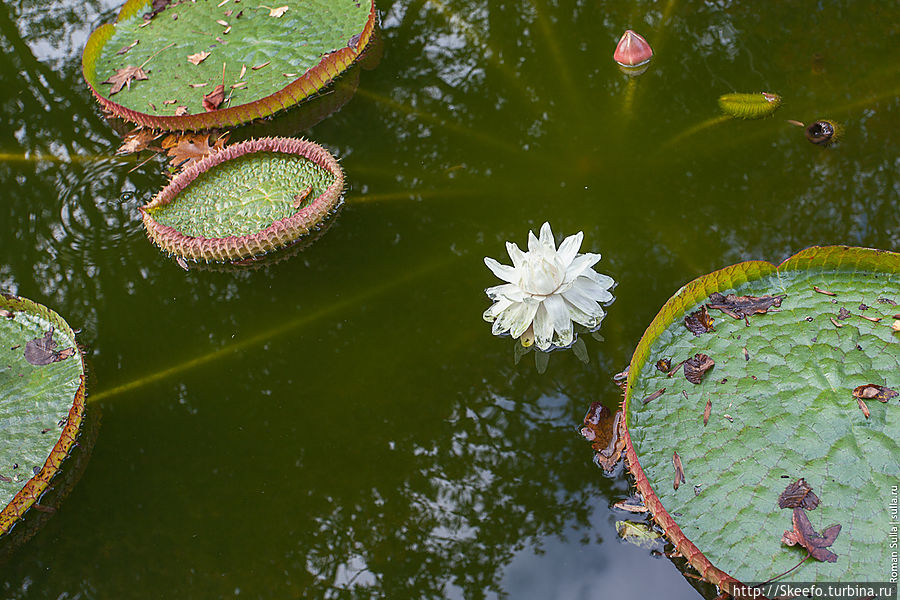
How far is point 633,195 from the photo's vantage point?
2.80m

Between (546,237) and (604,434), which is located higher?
(546,237)

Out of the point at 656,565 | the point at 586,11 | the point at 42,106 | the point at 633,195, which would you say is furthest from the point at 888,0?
the point at 42,106

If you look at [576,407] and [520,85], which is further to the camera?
[520,85]

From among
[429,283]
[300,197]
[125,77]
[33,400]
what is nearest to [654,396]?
[429,283]

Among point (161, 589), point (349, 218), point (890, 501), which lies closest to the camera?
point (890, 501)

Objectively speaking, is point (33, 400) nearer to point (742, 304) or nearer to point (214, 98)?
point (214, 98)

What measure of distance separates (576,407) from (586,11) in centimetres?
220

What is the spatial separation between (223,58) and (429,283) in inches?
65.9

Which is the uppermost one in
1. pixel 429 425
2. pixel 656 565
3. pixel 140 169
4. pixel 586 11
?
pixel 586 11

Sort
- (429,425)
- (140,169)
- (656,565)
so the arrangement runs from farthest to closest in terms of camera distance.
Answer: (140,169) < (429,425) < (656,565)

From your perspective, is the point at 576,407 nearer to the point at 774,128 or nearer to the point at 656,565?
the point at 656,565

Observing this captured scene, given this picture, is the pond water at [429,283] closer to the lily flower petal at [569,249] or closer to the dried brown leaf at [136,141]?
the dried brown leaf at [136,141]

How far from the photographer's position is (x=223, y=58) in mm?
3357

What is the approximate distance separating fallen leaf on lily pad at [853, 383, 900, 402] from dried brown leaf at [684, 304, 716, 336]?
0.43m
